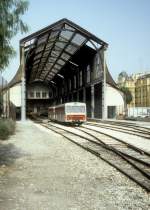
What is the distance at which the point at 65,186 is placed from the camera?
9.84 m

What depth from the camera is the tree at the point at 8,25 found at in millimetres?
10953

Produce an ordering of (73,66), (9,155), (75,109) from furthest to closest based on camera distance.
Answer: (73,66)
(75,109)
(9,155)

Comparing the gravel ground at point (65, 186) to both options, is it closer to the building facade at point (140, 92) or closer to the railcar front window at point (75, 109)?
the railcar front window at point (75, 109)

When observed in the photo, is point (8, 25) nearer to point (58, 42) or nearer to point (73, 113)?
point (73, 113)

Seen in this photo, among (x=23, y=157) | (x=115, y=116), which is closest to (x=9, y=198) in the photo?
(x=23, y=157)

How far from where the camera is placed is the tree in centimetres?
1095

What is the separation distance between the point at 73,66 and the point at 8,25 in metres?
58.6

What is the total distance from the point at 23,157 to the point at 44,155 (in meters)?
→ 0.98

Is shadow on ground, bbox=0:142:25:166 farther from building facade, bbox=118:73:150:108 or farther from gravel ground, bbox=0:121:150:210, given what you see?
building facade, bbox=118:73:150:108

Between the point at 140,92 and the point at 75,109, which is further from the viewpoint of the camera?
the point at 140,92

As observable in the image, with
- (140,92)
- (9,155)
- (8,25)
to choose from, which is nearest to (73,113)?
(9,155)

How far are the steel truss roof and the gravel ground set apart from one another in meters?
35.2

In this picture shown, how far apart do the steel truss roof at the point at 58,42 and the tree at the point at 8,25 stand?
3752cm

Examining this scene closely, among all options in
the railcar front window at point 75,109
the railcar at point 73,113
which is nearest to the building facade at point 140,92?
the railcar front window at point 75,109
